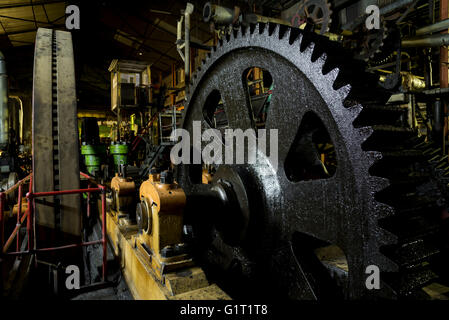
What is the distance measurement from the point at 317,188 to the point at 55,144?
8.77 ft

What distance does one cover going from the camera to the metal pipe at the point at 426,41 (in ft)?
16.5

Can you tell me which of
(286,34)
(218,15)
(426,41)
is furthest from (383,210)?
(218,15)

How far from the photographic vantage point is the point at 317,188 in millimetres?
Answer: 1682

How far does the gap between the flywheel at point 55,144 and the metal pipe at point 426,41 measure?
5683mm

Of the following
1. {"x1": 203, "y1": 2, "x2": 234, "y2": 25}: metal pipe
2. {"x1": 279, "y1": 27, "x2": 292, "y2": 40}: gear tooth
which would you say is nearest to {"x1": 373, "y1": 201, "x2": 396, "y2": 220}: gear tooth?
{"x1": 279, "y1": 27, "x2": 292, "y2": 40}: gear tooth

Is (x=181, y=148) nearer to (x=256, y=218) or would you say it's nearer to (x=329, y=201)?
(x=256, y=218)

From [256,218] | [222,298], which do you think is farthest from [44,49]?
[222,298]

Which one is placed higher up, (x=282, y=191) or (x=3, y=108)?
(x=3, y=108)

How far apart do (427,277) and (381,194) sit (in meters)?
0.71

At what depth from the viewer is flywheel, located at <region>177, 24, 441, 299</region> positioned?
4.63ft

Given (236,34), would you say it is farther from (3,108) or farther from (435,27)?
(3,108)

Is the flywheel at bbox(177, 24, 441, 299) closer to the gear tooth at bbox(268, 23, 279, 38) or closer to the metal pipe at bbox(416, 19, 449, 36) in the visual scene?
the gear tooth at bbox(268, 23, 279, 38)

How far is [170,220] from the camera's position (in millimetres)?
2059

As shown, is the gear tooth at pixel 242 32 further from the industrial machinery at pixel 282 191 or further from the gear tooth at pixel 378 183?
the gear tooth at pixel 378 183
